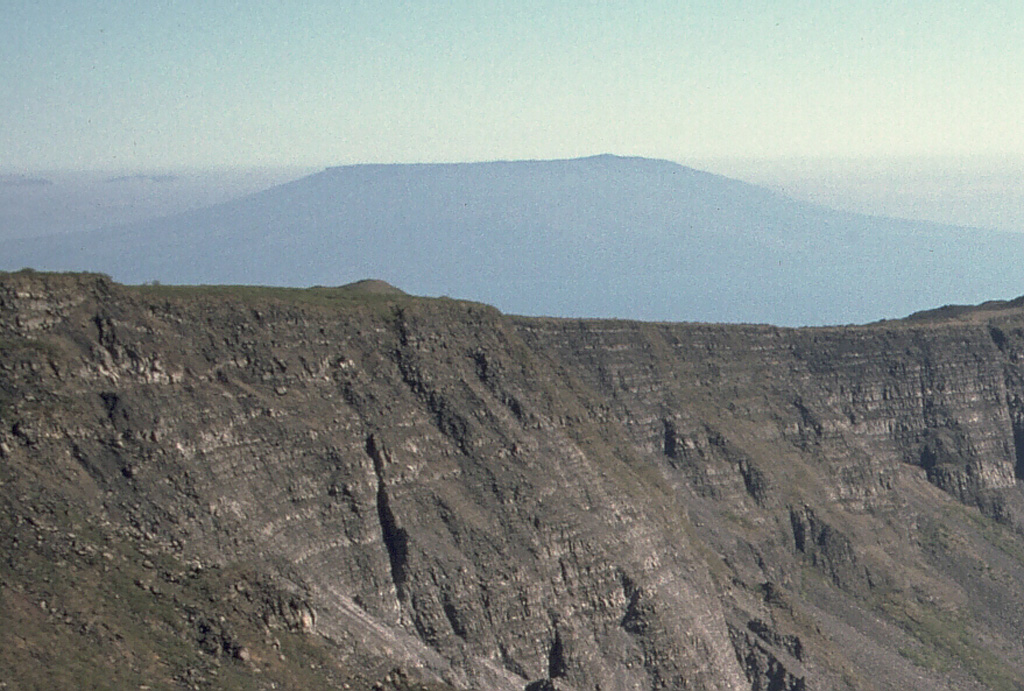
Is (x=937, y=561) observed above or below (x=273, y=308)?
below

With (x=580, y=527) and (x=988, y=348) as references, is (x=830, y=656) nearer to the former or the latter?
(x=580, y=527)

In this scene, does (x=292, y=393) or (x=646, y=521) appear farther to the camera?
(x=646, y=521)

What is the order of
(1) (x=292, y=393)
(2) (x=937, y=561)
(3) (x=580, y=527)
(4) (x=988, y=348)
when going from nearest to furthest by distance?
(1) (x=292, y=393) < (3) (x=580, y=527) < (2) (x=937, y=561) < (4) (x=988, y=348)

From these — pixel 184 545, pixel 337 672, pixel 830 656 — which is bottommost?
pixel 830 656

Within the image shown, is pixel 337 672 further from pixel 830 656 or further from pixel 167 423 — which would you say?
pixel 830 656

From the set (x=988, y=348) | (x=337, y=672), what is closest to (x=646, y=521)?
(x=337, y=672)

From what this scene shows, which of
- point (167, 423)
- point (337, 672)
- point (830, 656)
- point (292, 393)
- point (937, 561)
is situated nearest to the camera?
point (337, 672)

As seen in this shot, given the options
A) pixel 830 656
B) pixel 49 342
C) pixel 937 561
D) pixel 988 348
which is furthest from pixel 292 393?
pixel 988 348
